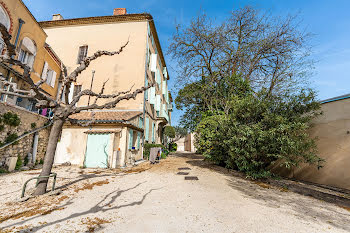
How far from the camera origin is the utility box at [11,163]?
6.88 m

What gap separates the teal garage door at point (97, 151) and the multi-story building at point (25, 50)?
13.0 feet

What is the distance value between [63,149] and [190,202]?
9.21 m

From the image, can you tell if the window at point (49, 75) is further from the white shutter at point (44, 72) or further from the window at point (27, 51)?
the window at point (27, 51)

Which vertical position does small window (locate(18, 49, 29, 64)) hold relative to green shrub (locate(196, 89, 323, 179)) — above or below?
above

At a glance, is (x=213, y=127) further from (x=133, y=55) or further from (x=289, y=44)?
(x=133, y=55)

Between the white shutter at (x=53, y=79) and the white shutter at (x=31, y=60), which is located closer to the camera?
the white shutter at (x=31, y=60)

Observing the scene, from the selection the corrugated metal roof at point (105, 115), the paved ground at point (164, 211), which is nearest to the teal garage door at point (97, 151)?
the corrugated metal roof at point (105, 115)

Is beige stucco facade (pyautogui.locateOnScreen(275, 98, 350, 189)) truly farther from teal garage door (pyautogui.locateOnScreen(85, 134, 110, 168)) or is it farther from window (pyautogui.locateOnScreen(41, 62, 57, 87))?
window (pyautogui.locateOnScreen(41, 62, 57, 87))

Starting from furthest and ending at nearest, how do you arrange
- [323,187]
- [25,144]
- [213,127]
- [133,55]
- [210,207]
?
[133,55]
[213,127]
[25,144]
[323,187]
[210,207]

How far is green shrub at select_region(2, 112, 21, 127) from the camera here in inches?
266

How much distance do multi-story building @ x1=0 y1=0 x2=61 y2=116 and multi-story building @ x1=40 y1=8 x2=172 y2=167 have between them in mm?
1974

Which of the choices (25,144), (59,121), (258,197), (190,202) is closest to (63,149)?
(25,144)

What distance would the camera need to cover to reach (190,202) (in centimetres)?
396

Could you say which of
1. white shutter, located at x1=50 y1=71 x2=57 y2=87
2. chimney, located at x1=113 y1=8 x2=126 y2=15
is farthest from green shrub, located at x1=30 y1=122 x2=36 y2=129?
chimney, located at x1=113 y1=8 x2=126 y2=15
